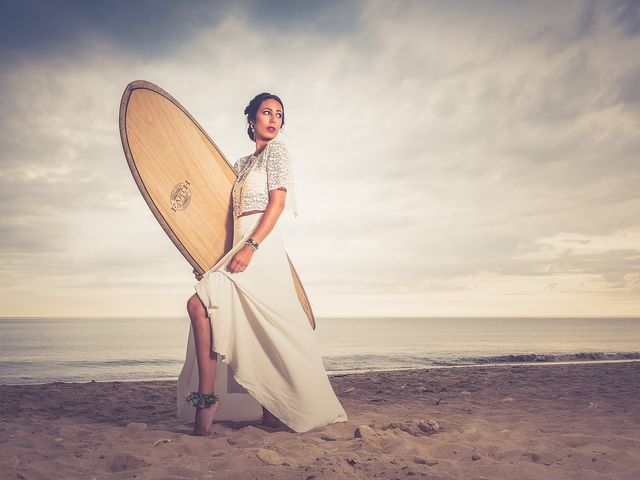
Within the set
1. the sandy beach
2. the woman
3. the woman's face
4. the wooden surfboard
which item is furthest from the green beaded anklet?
the woman's face

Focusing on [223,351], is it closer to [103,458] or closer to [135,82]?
[103,458]

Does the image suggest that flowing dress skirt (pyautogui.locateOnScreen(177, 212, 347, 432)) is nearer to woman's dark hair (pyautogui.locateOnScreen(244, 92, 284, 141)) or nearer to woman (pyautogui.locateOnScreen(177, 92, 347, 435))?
woman (pyautogui.locateOnScreen(177, 92, 347, 435))

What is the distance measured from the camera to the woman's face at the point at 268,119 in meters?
3.26

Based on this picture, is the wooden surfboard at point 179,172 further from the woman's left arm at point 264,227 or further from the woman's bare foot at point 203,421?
the woman's bare foot at point 203,421

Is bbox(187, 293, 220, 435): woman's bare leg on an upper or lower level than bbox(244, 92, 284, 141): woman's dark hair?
lower

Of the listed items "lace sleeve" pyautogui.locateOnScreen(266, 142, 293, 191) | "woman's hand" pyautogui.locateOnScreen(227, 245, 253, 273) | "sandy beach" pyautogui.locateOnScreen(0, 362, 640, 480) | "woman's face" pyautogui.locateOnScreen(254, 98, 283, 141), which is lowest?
"sandy beach" pyautogui.locateOnScreen(0, 362, 640, 480)

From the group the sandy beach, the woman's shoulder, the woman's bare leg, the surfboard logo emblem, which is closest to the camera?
the sandy beach

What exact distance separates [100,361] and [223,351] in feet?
48.2

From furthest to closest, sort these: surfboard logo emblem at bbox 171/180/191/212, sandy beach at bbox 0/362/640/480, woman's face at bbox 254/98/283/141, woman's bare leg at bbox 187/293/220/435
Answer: woman's face at bbox 254/98/283/141, surfboard logo emblem at bbox 171/180/191/212, woman's bare leg at bbox 187/293/220/435, sandy beach at bbox 0/362/640/480

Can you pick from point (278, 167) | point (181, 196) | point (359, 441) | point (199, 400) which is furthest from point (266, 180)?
point (359, 441)

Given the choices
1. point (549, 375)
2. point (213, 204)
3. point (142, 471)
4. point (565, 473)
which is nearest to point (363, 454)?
point (565, 473)

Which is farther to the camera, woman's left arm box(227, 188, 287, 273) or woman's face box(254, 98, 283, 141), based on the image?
woman's face box(254, 98, 283, 141)

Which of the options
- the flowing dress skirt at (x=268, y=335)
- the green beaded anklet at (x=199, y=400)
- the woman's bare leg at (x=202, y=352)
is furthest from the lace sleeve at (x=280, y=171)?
the green beaded anklet at (x=199, y=400)

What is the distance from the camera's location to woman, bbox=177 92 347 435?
2.87 metres
